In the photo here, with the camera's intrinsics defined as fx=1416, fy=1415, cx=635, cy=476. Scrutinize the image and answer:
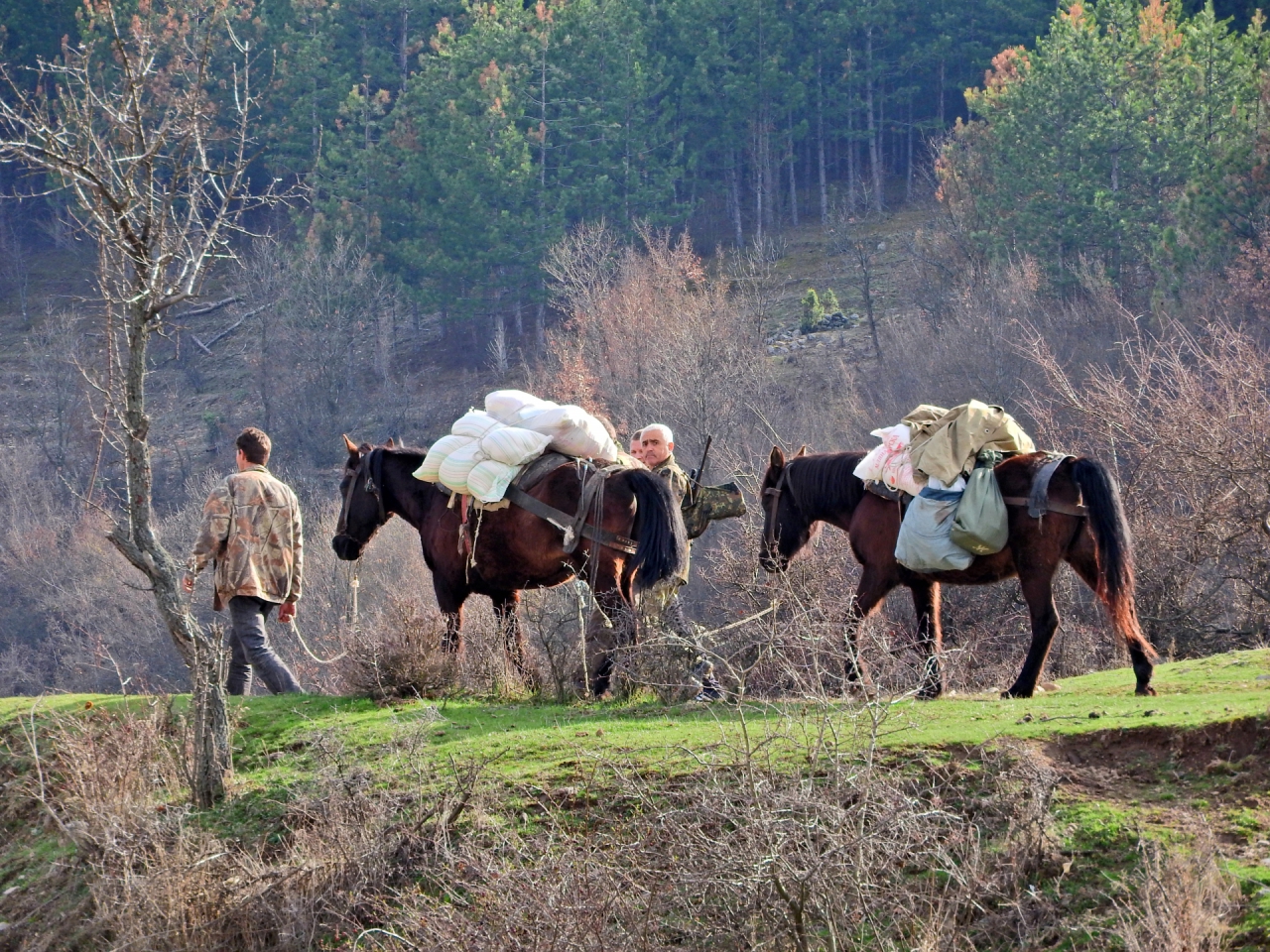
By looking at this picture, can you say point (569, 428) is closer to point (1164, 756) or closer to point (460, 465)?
point (460, 465)

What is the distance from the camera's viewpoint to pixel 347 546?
35.4 feet

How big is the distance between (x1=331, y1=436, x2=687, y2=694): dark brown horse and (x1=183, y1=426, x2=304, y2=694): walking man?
0.94 m

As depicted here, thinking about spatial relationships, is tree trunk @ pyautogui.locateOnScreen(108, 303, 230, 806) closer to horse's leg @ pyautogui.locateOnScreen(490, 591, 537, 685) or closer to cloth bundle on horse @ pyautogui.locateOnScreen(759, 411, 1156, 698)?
horse's leg @ pyautogui.locateOnScreen(490, 591, 537, 685)

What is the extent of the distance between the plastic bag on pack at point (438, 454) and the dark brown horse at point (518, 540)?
268 millimetres

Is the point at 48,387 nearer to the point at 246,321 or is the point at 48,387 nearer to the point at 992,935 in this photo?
the point at 246,321

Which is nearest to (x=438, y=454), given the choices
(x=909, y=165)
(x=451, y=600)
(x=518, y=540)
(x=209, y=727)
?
(x=518, y=540)

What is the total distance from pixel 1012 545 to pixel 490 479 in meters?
3.42

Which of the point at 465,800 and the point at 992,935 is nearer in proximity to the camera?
the point at 992,935

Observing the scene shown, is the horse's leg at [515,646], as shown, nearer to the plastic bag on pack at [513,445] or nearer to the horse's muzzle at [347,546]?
the plastic bag on pack at [513,445]

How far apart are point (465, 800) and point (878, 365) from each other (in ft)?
127

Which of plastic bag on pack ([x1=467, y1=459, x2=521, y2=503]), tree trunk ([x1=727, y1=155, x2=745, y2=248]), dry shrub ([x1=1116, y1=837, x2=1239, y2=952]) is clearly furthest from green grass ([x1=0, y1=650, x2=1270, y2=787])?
tree trunk ([x1=727, y1=155, x2=745, y2=248])

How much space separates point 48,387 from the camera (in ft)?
176

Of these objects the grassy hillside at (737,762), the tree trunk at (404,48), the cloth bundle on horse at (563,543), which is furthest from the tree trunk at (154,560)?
the tree trunk at (404,48)

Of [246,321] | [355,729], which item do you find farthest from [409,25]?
[355,729]
